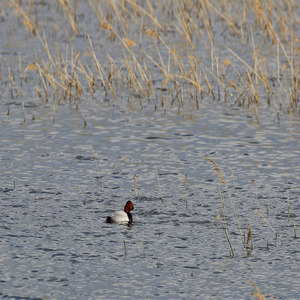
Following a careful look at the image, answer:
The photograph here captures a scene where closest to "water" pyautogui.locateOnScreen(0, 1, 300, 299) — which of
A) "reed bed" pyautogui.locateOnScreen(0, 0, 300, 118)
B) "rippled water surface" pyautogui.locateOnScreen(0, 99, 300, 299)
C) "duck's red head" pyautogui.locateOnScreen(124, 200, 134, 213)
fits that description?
"rippled water surface" pyautogui.locateOnScreen(0, 99, 300, 299)

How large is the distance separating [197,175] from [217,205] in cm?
160

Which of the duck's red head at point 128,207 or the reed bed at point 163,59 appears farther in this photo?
the reed bed at point 163,59

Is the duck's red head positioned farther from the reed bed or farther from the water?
the reed bed

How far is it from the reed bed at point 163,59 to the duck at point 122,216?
5.93m

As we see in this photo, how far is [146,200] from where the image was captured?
12.0 meters

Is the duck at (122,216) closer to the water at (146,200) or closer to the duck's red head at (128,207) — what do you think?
the duck's red head at (128,207)

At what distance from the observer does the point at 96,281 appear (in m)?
9.06

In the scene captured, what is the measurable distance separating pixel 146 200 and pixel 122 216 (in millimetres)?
1373

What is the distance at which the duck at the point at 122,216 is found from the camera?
10602mm

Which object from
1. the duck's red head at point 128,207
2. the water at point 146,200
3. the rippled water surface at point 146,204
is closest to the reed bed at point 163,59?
the water at point 146,200

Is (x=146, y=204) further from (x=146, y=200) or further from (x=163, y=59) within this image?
(x=163, y=59)

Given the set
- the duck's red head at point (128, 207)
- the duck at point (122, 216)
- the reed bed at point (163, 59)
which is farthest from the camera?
the reed bed at point (163, 59)

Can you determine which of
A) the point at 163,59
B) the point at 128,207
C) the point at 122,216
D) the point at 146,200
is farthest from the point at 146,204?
the point at 163,59

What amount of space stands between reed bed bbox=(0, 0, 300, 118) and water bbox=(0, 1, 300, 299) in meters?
0.56
